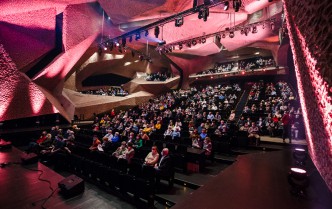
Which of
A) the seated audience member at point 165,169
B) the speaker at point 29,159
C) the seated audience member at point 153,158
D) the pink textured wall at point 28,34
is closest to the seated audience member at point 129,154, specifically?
the seated audience member at point 153,158

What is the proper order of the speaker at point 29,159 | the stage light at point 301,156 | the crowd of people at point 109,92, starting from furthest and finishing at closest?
the crowd of people at point 109,92
the speaker at point 29,159
the stage light at point 301,156

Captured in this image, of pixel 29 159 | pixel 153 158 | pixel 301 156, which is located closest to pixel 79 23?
pixel 29 159

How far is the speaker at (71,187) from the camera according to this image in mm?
3746

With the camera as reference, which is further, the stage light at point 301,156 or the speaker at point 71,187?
the stage light at point 301,156

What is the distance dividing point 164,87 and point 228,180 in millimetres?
16214

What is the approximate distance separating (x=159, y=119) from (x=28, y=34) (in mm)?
7107

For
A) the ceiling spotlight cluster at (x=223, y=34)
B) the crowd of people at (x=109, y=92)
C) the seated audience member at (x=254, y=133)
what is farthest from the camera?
the crowd of people at (x=109, y=92)

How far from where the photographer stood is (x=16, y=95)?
8.48 m

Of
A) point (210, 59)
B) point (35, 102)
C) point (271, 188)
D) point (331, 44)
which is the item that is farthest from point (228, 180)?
point (210, 59)

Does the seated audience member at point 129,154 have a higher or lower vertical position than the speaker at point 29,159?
higher

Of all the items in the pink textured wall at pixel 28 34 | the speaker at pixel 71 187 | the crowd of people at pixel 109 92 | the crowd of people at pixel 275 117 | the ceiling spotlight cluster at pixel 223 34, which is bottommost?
the speaker at pixel 71 187

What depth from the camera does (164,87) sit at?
19406 mm

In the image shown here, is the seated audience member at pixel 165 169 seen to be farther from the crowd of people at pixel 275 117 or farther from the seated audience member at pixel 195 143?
the crowd of people at pixel 275 117

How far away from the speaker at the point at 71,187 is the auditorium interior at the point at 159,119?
25mm
